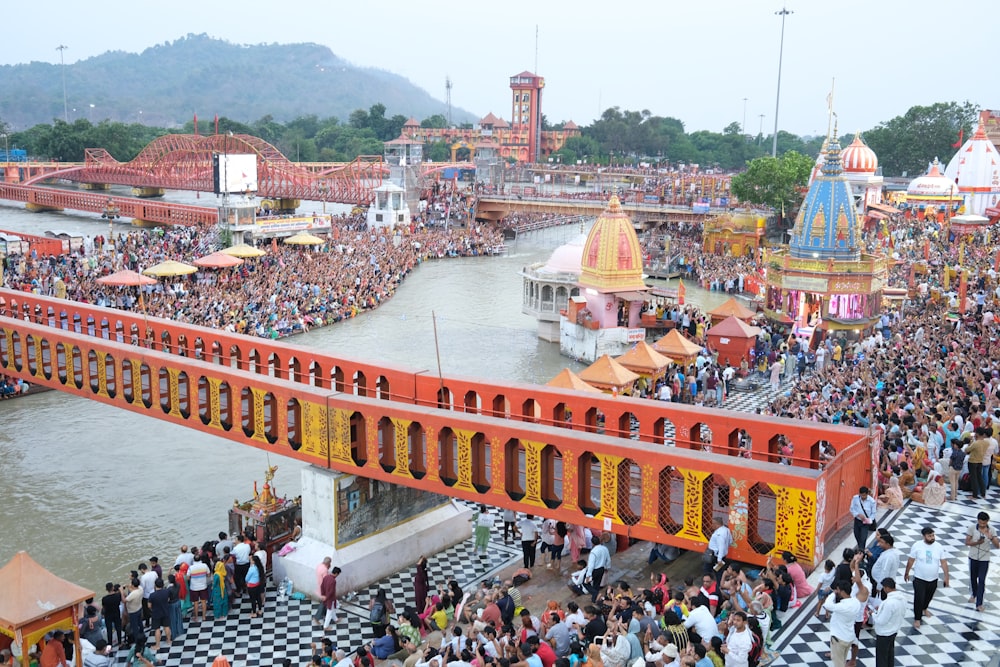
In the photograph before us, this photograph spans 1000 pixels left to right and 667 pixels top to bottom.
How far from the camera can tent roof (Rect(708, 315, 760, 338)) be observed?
2767 centimetres

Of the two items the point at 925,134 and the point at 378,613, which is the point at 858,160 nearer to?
the point at 925,134

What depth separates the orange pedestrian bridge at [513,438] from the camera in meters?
11.5

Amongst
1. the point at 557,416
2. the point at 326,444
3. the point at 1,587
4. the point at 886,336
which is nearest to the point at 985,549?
the point at 557,416

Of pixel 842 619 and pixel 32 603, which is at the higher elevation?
pixel 842 619

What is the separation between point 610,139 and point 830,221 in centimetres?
10675

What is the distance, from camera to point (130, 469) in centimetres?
2008

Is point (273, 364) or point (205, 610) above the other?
point (273, 364)

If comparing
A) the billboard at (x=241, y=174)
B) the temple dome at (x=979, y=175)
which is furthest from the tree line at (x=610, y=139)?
the billboard at (x=241, y=174)

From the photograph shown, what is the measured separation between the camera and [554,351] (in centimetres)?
3281

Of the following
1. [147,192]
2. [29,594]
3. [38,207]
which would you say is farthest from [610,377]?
[147,192]

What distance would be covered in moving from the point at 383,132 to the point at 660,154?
1590 inches

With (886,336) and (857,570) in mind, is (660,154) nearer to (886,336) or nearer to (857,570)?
(886,336)

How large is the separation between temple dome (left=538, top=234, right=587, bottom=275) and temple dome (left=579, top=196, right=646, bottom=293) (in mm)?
1943

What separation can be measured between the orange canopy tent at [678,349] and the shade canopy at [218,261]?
61.1 ft
